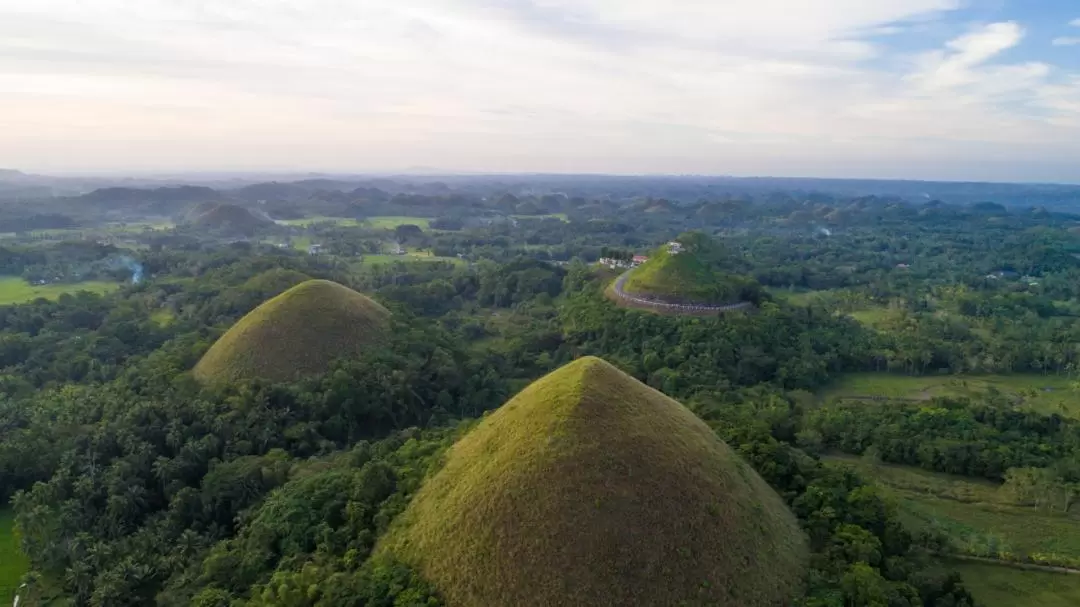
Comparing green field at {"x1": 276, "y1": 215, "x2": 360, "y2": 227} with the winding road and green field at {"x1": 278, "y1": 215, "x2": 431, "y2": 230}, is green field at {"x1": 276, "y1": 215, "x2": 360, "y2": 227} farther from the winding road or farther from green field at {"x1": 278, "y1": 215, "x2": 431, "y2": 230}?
the winding road

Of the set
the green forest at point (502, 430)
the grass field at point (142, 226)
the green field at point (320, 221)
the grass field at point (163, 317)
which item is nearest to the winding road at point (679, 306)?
the green forest at point (502, 430)

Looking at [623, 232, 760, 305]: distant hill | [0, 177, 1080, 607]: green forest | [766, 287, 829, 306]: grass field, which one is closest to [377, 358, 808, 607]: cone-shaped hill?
[0, 177, 1080, 607]: green forest

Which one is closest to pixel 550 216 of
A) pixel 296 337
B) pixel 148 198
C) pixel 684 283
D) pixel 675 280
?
pixel 148 198

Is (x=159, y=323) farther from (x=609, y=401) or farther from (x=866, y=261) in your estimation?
(x=866, y=261)

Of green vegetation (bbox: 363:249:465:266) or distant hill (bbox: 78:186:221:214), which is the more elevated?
distant hill (bbox: 78:186:221:214)

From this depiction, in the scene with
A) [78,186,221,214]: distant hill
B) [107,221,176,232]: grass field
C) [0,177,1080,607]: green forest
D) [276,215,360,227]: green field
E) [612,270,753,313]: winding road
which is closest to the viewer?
[0,177,1080,607]: green forest
